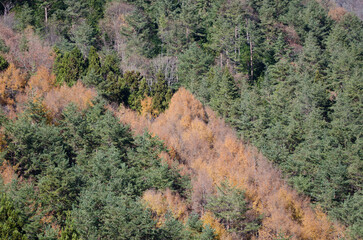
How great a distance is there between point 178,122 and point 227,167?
33.8ft

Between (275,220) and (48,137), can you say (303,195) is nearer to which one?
(275,220)

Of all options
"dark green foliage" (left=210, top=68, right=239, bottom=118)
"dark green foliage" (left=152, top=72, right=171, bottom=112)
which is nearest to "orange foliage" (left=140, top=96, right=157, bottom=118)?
"dark green foliage" (left=152, top=72, right=171, bottom=112)

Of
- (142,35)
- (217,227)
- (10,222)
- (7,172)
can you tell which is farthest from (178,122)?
(10,222)

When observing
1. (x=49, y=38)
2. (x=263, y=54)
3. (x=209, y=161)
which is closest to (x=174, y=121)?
(x=209, y=161)

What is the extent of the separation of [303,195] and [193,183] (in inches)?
506

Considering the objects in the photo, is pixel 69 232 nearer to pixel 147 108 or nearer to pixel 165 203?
pixel 165 203

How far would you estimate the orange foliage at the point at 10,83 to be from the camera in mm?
48625

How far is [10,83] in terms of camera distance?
49438 millimetres

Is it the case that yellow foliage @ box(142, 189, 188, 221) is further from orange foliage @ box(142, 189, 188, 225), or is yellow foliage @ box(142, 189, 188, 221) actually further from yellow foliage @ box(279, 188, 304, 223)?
yellow foliage @ box(279, 188, 304, 223)

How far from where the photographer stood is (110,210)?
102 feet

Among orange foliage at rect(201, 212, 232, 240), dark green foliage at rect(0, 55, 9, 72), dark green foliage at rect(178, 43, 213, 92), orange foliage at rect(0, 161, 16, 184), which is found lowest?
orange foliage at rect(201, 212, 232, 240)

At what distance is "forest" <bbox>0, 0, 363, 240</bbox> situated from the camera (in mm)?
35375

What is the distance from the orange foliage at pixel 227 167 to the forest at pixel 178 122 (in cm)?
19

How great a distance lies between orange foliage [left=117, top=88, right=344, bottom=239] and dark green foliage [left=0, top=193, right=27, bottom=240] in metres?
18.9
